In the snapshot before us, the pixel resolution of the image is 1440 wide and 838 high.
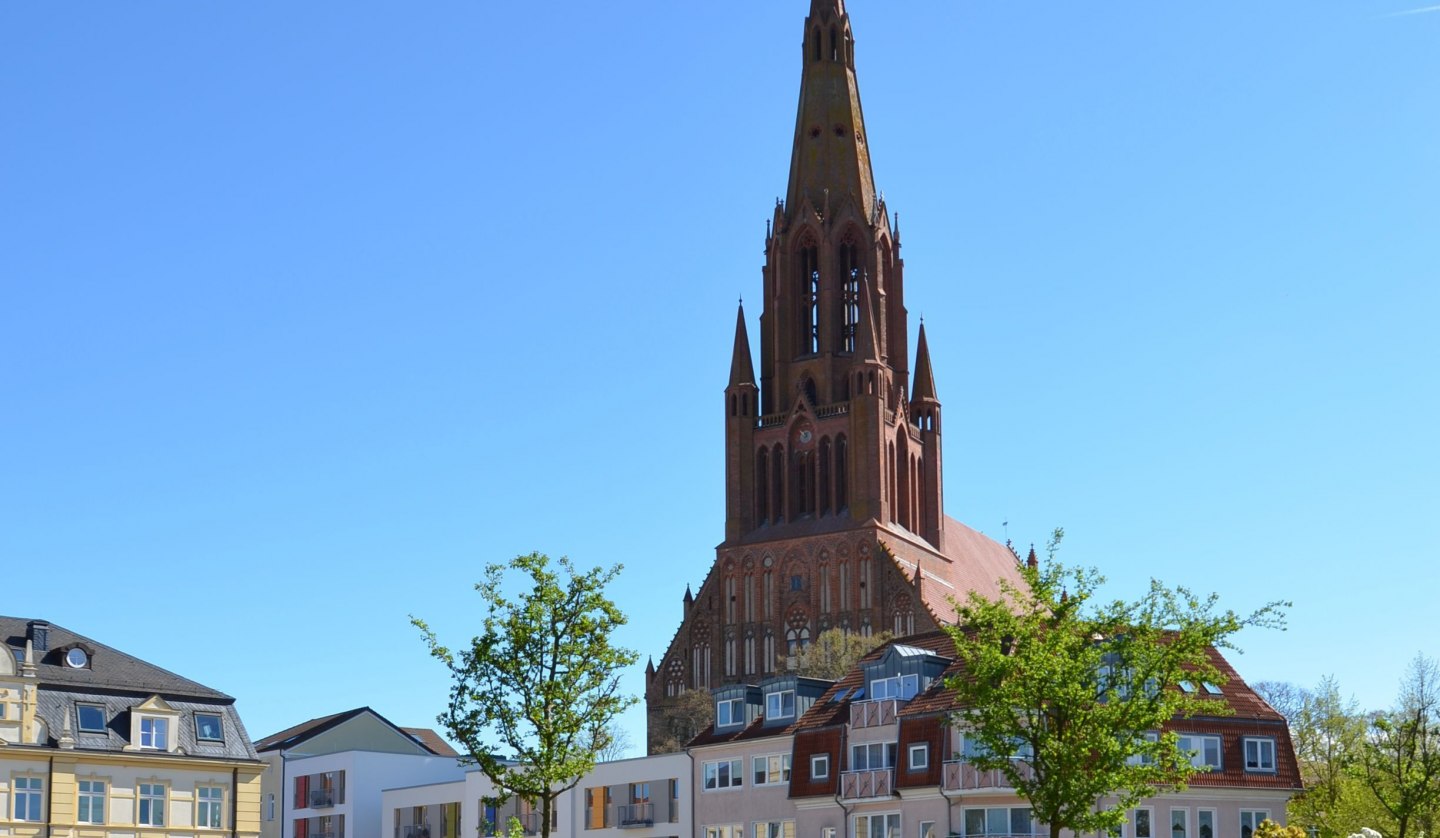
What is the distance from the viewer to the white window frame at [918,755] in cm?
7019

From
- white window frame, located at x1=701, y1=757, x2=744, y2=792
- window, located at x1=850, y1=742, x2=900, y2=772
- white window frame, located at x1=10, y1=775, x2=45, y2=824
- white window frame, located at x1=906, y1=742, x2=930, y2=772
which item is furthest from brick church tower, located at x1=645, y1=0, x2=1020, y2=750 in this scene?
white window frame, located at x1=10, y1=775, x2=45, y2=824

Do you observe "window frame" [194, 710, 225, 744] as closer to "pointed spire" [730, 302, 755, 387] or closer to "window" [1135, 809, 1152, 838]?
"window" [1135, 809, 1152, 838]

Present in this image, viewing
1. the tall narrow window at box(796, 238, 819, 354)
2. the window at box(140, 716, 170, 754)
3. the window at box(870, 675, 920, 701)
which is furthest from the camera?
the tall narrow window at box(796, 238, 819, 354)

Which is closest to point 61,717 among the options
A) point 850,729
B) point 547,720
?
point 547,720

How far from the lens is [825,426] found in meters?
136

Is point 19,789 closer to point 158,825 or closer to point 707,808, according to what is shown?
point 158,825

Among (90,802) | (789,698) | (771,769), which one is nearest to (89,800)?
(90,802)

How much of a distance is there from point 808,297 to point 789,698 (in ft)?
219

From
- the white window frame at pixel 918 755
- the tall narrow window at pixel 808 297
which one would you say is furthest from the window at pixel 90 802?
the tall narrow window at pixel 808 297

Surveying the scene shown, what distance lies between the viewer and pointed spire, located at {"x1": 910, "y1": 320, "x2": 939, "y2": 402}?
143 meters

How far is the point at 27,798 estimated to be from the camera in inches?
2731

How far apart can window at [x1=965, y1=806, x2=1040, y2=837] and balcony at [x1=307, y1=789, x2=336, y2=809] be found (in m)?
42.9

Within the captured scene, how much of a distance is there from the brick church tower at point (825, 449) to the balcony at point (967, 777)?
5595cm

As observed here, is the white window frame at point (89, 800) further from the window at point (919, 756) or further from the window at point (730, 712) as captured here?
the window at point (919, 756)
